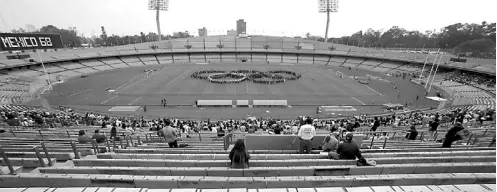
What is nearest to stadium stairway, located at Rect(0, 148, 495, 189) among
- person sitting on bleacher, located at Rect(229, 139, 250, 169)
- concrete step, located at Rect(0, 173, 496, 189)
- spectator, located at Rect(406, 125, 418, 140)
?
concrete step, located at Rect(0, 173, 496, 189)

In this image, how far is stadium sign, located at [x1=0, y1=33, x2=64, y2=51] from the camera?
31297mm

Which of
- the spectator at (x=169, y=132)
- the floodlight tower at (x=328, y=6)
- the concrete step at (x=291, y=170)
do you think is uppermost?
the floodlight tower at (x=328, y=6)

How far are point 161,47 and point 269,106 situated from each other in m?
64.2

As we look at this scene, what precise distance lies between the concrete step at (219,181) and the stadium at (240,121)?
23mm

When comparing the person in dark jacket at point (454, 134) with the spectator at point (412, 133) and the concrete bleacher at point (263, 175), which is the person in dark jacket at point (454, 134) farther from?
the spectator at point (412, 133)

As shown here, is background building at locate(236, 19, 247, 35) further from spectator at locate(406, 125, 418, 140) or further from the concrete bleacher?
the concrete bleacher

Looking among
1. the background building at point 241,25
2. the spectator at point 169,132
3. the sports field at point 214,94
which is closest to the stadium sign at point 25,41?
the sports field at point 214,94

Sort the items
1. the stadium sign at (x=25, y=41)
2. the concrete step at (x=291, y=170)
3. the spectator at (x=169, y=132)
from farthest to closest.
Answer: the stadium sign at (x=25, y=41) < the spectator at (x=169, y=132) < the concrete step at (x=291, y=170)

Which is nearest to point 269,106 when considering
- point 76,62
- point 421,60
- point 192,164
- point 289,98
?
point 289,98

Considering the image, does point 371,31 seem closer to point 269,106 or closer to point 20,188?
point 269,106

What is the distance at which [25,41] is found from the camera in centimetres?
3272

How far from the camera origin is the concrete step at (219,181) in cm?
405

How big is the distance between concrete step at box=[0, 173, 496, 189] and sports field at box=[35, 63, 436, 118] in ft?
67.0

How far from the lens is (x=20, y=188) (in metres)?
4.02
